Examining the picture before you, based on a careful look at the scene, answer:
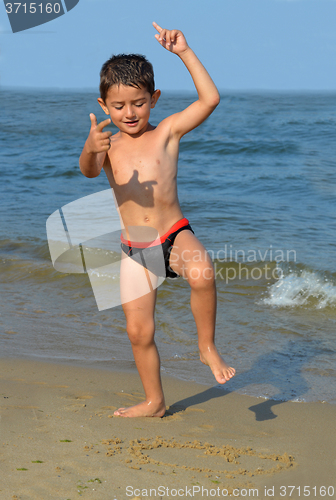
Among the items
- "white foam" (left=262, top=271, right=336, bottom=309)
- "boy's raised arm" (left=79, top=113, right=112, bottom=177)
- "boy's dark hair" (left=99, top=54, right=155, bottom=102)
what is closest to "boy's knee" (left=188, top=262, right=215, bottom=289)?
"boy's raised arm" (left=79, top=113, right=112, bottom=177)

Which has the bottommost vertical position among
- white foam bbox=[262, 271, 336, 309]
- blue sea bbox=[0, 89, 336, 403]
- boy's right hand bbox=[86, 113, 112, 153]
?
white foam bbox=[262, 271, 336, 309]

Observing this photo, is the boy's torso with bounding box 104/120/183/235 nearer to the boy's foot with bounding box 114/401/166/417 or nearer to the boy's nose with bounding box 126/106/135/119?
the boy's nose with bounding box 126/106/135/119

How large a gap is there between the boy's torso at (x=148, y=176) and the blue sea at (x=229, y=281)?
121 centimetres

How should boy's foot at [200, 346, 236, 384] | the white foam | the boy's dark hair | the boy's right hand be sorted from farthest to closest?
the white foam < boy's foot at [200, 346, 236, 384] < the boy's dark hair < the boy's right hand

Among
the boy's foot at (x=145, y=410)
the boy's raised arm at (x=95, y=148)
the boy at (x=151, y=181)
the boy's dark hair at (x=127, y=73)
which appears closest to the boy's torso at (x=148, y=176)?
the boy at (x=151, y=181)

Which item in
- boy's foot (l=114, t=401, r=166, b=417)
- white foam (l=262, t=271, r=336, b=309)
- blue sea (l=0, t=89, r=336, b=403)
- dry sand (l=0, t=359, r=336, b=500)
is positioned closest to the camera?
dry sand (l=0, t=359, r=336, b=500)

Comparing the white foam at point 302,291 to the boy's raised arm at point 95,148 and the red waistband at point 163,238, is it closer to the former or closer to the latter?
the red waistband at point 163,238

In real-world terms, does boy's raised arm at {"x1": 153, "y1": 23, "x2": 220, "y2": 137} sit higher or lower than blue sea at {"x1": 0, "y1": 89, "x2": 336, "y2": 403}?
higher

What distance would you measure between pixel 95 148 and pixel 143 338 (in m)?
1.03

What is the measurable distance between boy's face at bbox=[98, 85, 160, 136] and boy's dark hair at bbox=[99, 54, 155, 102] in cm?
3

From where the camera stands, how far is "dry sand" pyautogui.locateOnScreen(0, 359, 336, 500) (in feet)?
6.61

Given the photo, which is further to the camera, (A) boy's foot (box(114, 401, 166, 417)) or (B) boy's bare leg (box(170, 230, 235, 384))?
(A) boy's foot (box(114, 401, 166, 417))

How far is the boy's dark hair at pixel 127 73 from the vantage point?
99.3 inches

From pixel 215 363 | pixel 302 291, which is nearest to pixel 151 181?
pixel 215 363
